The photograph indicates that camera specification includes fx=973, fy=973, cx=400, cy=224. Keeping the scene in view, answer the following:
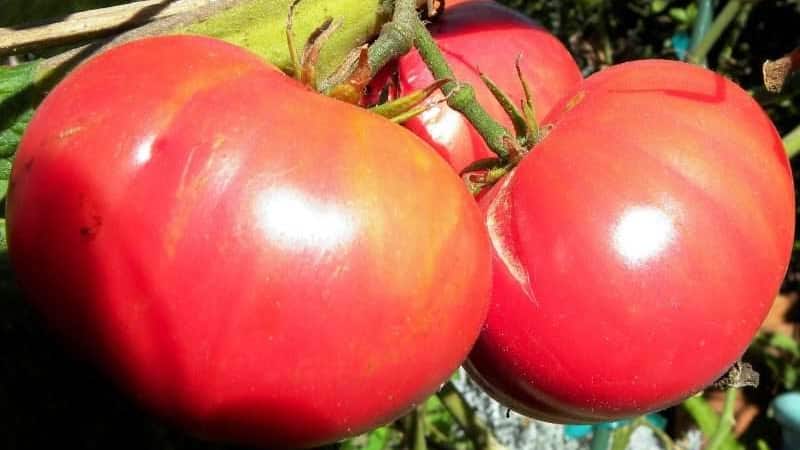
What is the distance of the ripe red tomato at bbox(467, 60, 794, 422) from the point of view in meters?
0.62

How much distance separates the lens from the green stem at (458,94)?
2.21 ft

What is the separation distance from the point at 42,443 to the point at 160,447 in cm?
12

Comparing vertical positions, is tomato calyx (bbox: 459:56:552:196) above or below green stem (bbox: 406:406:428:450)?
above

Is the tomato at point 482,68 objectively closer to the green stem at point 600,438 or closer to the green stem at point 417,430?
the green stem at point 417,430

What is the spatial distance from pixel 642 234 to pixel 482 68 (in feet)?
0.79

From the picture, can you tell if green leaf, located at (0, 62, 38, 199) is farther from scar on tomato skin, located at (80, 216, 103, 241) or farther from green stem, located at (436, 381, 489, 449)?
green stem, located at (436, 381, 489, 449)

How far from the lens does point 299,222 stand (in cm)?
50

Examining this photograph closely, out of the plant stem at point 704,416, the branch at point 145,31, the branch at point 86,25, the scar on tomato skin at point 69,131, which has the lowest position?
the plant stem at point 704,416

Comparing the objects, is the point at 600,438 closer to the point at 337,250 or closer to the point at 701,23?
the point at 701,23

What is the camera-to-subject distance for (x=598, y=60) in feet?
8.25

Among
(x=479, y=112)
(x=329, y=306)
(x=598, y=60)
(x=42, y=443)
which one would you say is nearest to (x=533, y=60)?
(x=479, y=112)

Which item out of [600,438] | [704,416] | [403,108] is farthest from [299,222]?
[704,416]

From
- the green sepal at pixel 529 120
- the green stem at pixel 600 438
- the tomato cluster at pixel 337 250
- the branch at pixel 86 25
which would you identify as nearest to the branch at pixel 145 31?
the branch at pixel 86 25

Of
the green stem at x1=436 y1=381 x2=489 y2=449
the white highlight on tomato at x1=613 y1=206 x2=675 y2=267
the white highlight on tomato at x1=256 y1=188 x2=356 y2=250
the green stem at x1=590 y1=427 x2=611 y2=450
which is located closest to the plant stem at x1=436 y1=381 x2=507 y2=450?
the green stem at x1=436 y1=381 x2=489 y2=449
